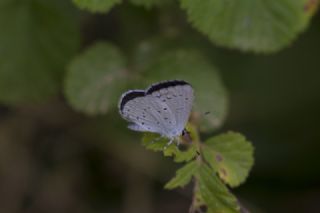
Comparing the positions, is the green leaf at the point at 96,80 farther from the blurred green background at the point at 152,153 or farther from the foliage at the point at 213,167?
the blurred green background at the point at 152,153

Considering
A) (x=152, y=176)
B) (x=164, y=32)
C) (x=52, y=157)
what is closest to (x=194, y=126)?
(x=164, y=32)

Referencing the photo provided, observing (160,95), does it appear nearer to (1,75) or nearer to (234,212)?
(234,212)

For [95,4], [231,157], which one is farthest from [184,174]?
[95,4]

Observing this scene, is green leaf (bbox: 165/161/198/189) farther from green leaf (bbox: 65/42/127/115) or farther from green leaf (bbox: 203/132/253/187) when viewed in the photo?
green leaf (bbox: 65/42/127/115)

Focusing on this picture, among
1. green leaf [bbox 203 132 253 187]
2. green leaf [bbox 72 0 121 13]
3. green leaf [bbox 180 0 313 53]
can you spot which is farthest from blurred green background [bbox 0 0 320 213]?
green leaf [bbox 72 0 121 13]

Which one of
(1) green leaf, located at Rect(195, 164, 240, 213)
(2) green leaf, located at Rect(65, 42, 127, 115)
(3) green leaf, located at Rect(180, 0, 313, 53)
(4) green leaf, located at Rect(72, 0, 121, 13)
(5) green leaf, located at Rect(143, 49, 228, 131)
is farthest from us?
(2) green leaf, located at Rect(65, 42, 127, 115)

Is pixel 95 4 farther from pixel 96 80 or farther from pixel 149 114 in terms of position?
pixel 96 80
